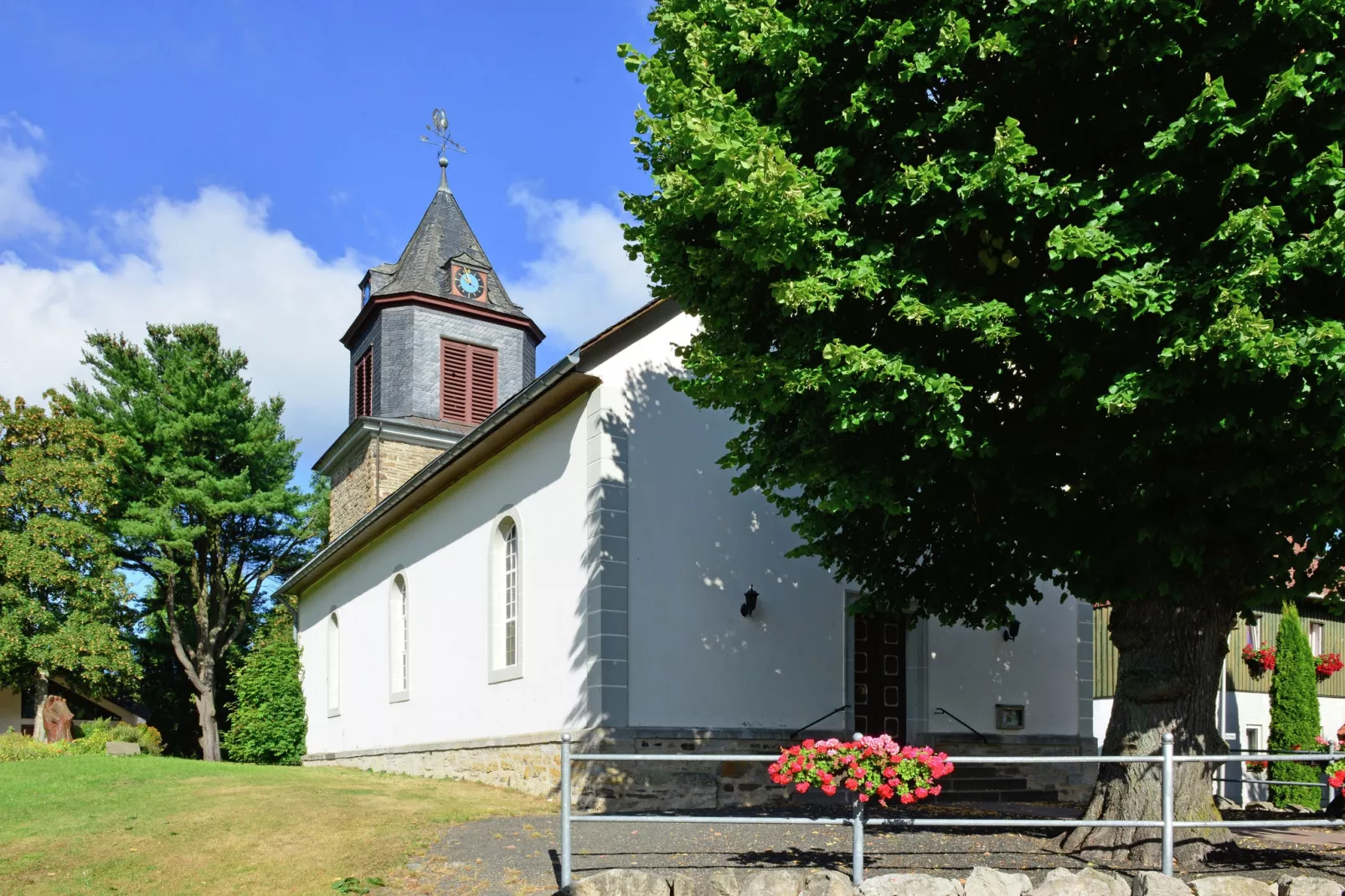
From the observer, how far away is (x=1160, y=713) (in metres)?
8.65

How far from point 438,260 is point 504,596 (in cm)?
1418

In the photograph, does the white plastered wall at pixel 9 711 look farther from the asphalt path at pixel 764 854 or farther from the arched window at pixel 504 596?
the asphalt path at pixel 764 854

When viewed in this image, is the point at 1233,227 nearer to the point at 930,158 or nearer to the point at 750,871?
the point at 930,158

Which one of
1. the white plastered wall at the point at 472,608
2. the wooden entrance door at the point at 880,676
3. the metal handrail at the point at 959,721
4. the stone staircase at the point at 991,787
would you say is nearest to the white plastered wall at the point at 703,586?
the wooden entrance door at the point at 880,676

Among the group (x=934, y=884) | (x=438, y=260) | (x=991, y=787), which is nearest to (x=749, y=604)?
(x=991, y=787)

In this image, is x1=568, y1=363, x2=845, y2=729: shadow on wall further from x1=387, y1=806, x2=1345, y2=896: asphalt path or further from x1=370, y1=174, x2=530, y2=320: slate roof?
x1=370, y1=174, x2=530, y2=320: slate roof

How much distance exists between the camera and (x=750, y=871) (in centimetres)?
715

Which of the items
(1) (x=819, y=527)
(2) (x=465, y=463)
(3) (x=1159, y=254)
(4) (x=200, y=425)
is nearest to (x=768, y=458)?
(1) (x=819, y=527)

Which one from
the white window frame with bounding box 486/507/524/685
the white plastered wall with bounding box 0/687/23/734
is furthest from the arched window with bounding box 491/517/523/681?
the white plastered wall with bounding box 0/687/23/734

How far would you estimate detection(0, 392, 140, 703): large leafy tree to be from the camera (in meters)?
26.4

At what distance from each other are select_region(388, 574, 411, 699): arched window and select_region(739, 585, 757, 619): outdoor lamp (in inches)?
311

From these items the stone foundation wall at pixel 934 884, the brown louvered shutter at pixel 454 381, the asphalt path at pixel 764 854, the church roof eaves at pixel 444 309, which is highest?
the church roof eaves at pixel 444 309

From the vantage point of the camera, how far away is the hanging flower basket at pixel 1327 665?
23219mm

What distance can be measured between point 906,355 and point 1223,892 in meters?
4.21
